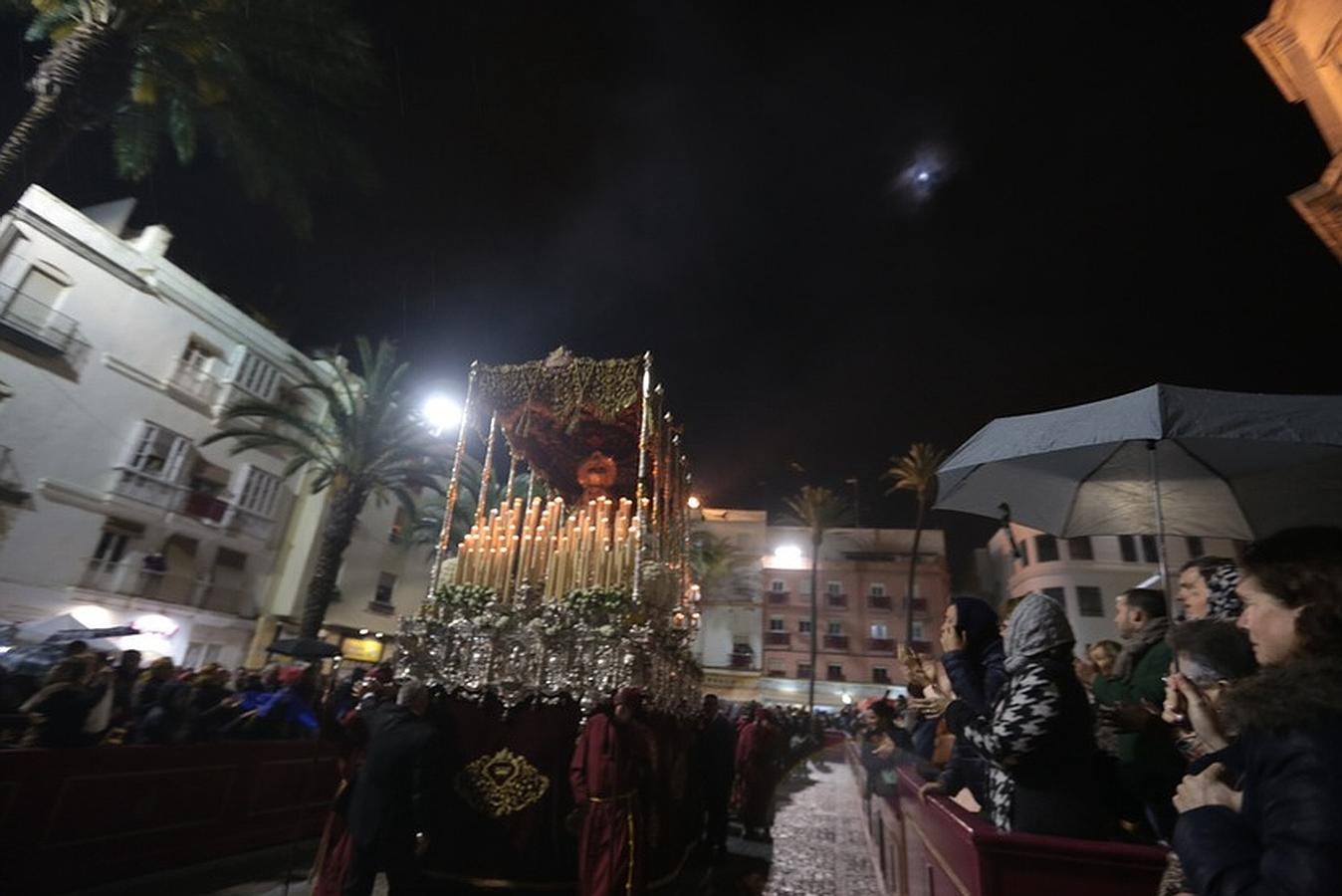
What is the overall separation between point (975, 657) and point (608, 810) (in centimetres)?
354

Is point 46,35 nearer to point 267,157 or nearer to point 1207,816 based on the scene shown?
point 267,157

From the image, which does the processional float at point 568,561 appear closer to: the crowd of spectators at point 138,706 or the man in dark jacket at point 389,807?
the man in dark jacket at point 389,807

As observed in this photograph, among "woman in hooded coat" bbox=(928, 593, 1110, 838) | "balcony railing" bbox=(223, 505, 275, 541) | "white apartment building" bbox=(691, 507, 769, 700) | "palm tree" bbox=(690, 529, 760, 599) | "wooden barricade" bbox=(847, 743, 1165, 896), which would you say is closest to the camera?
"wooden barricade" bbox=(847, 743, 1165, 896)

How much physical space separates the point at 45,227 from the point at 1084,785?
86.4ft

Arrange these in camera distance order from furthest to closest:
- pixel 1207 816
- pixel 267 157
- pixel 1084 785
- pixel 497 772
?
pixel 267 157, pixel 497 772, pixel 1084 785, pixel 1207 816

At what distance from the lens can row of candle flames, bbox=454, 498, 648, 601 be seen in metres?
6.77

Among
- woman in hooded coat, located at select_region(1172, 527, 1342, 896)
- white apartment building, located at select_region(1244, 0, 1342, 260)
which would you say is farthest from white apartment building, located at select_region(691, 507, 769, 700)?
woman in hooded coat, located at select_region(1172, 527, 1342, 896)

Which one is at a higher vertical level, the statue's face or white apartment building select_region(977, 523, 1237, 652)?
white apartment building select_region(977, 523, 1237, 652)

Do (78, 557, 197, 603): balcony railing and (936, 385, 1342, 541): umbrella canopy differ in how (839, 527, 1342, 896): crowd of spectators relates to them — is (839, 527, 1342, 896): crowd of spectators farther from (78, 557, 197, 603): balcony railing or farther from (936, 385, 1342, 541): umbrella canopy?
(78, 557, 197, 603): balcony railing

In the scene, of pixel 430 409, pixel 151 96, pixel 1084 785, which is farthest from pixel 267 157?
pixel 1084 785

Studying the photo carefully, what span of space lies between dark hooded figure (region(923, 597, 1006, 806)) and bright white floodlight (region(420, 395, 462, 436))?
54.7 feet

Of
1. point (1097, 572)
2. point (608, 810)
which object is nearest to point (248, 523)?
point (608, 810)

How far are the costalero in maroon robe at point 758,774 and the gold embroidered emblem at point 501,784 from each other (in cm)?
609

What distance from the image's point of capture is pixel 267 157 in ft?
39.5
